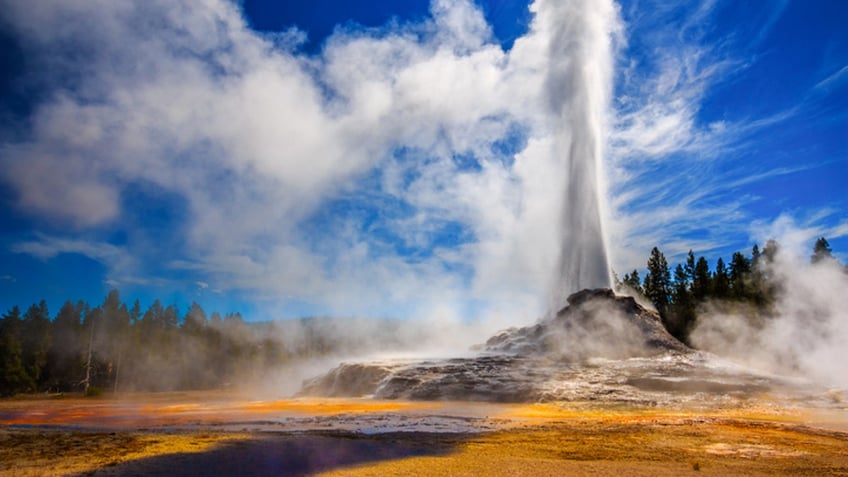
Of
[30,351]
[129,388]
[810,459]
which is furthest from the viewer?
[129,388]

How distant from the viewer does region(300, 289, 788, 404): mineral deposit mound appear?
2300 cm

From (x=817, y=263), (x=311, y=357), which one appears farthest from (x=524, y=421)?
(x=311, y=357)

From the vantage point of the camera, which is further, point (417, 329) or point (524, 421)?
point (417, 329)

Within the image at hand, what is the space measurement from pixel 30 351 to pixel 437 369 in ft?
163

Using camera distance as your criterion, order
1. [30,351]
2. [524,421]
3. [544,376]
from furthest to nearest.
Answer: [30,351], [544,376], [524,421]

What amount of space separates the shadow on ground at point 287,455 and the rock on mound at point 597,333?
18.7 meters

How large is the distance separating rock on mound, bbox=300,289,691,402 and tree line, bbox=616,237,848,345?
1389cm

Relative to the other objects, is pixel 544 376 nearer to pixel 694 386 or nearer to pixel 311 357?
pixel 694 386

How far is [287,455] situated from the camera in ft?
36.5

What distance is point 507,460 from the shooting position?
10320mm

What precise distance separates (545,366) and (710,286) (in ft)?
133

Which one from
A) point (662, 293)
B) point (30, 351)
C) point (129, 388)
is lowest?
point (129, 388)

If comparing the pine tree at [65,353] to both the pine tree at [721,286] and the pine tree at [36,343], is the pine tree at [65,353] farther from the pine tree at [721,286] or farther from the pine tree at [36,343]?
the pine tree at [721,286]

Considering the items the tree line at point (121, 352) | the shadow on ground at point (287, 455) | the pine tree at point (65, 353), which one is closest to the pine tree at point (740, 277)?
the shadow on ground at point (287, 455)
